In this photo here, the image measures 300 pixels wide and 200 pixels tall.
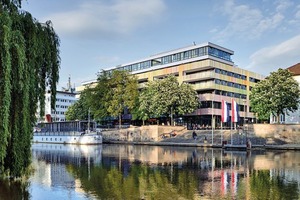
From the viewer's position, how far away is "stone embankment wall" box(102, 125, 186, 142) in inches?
2958

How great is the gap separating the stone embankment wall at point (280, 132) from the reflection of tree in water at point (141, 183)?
36248 millimetres

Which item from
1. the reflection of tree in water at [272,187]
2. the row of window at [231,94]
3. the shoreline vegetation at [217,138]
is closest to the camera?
the reflection of tree in water at [272,187]

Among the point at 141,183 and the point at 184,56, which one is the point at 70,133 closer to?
the point at 184,56

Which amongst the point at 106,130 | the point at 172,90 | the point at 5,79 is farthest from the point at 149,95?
the point at 5,79

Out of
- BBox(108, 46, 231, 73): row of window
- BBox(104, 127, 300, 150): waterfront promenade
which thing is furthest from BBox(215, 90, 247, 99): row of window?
BBox(104, 127, 300, 150): waterfront promenade

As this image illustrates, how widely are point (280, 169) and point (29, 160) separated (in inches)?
813

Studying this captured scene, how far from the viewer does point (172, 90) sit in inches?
3000

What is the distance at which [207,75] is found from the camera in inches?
3381

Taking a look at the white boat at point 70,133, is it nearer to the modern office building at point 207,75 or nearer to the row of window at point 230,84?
the modern office building at point 207,75

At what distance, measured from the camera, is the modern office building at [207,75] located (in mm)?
86562

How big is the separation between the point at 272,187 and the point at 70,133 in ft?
206

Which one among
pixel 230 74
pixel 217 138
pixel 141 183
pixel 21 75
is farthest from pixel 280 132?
pixel 21 75

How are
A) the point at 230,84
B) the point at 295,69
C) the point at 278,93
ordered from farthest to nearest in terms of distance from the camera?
1. the point at 230,84
2. the point at 295,69
3. the point at 278,93

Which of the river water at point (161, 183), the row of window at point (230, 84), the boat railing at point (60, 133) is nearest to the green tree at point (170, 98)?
the row of window at point (230, 84)
